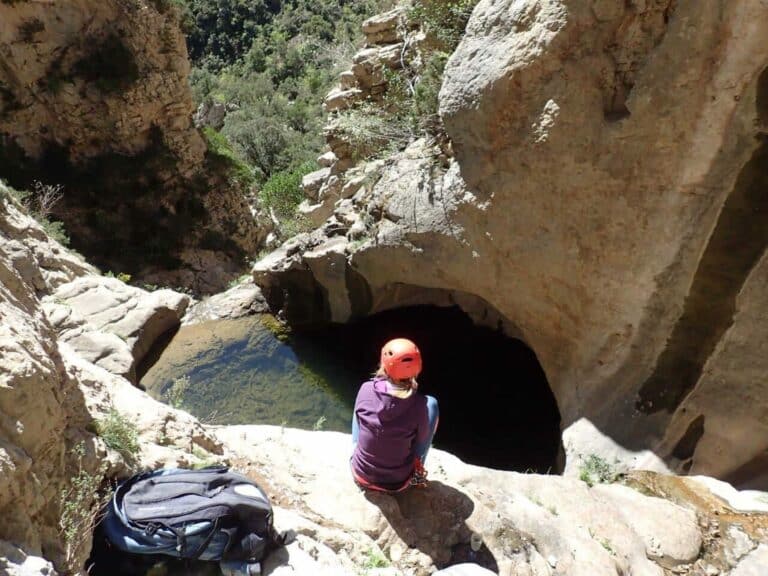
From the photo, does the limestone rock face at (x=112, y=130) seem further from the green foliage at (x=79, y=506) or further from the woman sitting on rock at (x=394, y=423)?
the green foliage at (x=79, y=506)

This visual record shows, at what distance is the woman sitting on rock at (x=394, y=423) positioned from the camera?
9.73 feet

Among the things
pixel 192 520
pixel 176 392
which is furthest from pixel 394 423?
pixel 176 392

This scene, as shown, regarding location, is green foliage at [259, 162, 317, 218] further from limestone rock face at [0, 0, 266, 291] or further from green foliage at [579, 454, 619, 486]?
green foliage at [579, 454, 619, 486]

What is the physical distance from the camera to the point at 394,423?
3.07 metres

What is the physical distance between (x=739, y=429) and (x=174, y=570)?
4701 mm

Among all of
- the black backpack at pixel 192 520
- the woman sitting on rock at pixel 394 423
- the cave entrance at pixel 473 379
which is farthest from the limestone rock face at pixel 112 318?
the woman sitting on rock at pixel 394 423

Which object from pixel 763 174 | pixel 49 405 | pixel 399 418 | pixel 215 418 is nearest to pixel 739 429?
pixel 763 174

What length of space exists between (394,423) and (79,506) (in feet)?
5.42

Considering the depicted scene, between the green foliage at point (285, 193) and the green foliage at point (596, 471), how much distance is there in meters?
16.4

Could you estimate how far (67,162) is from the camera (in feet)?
55.7

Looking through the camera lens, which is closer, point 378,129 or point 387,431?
point 387,431

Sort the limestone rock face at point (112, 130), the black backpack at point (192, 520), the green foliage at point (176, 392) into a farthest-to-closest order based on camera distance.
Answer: the limestone rock face at point (112, 130)
the green foliage at point (176, 392)
the black backpack at point (192, 520)

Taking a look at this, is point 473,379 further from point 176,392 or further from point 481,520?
point 481,520

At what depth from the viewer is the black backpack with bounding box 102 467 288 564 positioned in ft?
7.86
